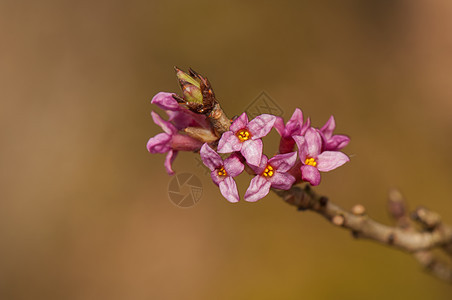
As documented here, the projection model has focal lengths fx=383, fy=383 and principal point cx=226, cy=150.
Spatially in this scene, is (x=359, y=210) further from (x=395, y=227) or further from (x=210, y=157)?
(x=210, y=157)

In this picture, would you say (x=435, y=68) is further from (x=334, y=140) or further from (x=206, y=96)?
(x=206, y=96)

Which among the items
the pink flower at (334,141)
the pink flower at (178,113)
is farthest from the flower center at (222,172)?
the pink flower at (334,141)

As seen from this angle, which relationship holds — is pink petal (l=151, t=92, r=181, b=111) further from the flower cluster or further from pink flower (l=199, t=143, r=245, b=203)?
pink flower (l=199, t=143, r=245, b=203)

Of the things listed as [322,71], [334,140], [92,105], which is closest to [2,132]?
[92,105]

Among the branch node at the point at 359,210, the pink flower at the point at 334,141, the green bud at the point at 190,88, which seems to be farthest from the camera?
the branch node at the point at 359,210

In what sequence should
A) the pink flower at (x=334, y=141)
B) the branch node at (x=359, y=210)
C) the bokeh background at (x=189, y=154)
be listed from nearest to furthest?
the pink flower at (x=334, y=141) < the branch node at (x=359, y=210) < the bokeh background at (x=189, y=154)

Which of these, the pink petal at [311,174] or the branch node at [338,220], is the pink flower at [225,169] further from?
the branch node at [338,220]

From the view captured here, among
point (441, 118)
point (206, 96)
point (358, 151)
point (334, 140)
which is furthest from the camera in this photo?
point (441, 118)
